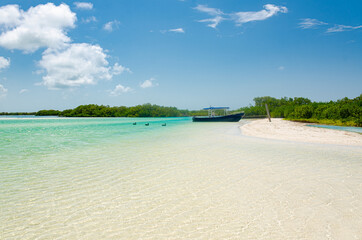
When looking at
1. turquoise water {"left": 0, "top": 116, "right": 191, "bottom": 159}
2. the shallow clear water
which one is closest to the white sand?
the shallow clear water

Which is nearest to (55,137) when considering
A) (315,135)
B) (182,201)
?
(182,201)

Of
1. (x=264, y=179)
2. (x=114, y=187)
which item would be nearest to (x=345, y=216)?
(x=264, y=179)

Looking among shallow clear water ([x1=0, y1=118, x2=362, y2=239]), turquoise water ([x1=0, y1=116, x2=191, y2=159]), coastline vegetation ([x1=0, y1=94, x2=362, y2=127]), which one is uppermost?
coastline vegetation ([x1=0, y1=94, x2=362, y2=127])

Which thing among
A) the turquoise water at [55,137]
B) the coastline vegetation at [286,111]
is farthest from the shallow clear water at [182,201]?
the coastline vegetation at [286,111]

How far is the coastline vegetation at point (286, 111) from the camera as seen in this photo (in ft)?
83.5

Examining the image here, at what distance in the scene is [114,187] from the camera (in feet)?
15.3

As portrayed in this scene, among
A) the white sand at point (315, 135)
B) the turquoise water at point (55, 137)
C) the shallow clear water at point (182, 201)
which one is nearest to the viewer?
the shallow clear water at point (182, 201)

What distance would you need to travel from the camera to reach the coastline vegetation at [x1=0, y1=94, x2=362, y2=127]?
25438mm

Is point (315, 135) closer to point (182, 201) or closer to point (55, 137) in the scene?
point (182, 201)

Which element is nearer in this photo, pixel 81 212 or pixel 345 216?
pixel 345 216

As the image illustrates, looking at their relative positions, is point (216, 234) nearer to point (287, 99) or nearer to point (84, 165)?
point (84, 165)

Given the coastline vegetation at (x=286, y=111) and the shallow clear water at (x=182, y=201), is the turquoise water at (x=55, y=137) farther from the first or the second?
the coastline vegetation at (x=286, y=111)

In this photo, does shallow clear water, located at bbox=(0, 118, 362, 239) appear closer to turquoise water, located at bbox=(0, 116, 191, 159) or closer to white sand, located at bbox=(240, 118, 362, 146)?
turquoise water, located at bbox=(0, 116, 191, 159)

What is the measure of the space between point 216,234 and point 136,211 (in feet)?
4.75
